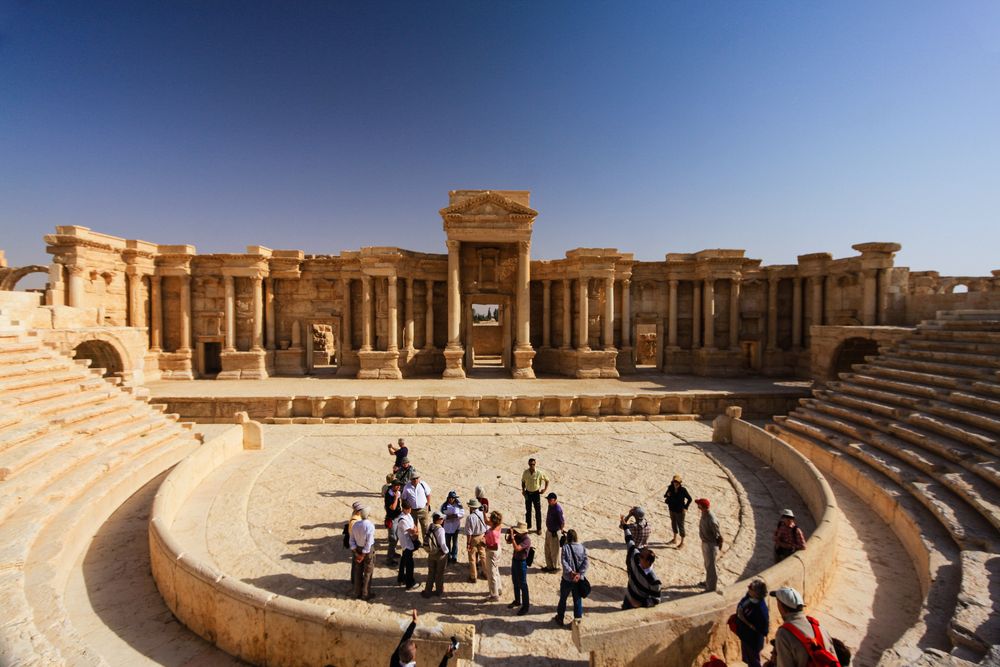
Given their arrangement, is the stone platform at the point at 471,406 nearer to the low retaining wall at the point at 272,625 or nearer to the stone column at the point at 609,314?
the stone column at the point at 609,314

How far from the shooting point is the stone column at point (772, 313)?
23.4 meters

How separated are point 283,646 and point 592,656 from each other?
123 inches

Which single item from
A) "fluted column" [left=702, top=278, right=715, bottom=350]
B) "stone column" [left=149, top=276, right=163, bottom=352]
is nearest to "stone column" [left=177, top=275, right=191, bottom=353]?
"stone column" [left=149, top=276, right=163, bottom=352]

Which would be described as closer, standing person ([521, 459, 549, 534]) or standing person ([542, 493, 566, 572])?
standing person ([542, 493, 566, 572])

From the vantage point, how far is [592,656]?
14.2 ft

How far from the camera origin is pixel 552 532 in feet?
20.7

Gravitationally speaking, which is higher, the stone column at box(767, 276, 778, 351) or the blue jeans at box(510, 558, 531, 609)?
the stone column at box(767, 276, 778, 351)

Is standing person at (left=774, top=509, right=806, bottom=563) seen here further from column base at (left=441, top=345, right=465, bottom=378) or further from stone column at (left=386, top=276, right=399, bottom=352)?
stone column at (left=386, top=276, right=399, bottom=352)

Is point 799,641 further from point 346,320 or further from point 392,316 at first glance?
point 346,320

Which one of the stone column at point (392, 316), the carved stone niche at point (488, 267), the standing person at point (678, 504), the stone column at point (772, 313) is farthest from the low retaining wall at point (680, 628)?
the stone column at point (772, 313)

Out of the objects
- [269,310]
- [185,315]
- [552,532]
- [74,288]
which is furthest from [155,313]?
[552,532]

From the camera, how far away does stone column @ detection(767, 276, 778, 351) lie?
23.4m

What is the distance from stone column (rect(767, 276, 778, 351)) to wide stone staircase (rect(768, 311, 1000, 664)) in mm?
8305

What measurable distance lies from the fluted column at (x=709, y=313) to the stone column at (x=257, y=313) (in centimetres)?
2261
